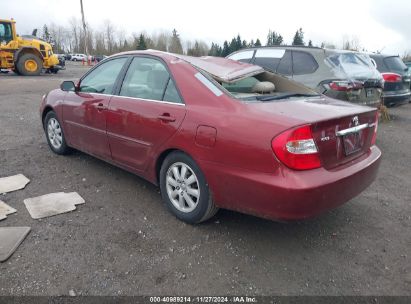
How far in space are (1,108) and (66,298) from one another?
26.9 ft

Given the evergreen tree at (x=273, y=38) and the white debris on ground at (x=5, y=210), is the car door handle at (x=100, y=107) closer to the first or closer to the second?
the white debris on ground at (x=5, y=210)

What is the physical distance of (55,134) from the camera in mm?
5031

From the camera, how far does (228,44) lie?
5859 cm

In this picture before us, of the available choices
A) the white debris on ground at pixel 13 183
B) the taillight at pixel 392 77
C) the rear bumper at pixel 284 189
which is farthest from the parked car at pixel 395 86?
the white debris on ground at pixel 13 183

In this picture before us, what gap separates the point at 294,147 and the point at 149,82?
1770 millimetres

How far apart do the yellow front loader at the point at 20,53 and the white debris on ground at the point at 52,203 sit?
57.7 feet

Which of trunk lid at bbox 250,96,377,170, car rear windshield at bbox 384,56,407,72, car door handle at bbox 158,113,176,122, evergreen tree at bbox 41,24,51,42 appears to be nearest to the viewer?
trunk lid at bbox 250,96,377,170

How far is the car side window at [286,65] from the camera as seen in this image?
6441 mm

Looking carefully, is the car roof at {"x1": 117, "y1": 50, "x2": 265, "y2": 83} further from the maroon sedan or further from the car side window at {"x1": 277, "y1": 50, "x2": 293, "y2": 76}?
the car side window at {"x1": 277, "y1": 50, "x2": 293, "y2": 76}

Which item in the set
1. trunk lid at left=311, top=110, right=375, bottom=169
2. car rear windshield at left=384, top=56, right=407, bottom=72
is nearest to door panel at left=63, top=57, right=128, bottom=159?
trunk lid at left=311, top=110, right=375, bottom=169

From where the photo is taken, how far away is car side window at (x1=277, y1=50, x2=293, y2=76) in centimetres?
644

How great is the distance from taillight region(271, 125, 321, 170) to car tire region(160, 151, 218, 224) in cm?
77

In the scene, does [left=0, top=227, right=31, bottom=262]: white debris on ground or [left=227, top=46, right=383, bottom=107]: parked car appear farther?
[left=227, top=46, right=383, bottom=107]: parked car

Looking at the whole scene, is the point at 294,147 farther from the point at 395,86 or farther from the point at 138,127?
the point at 395,86
